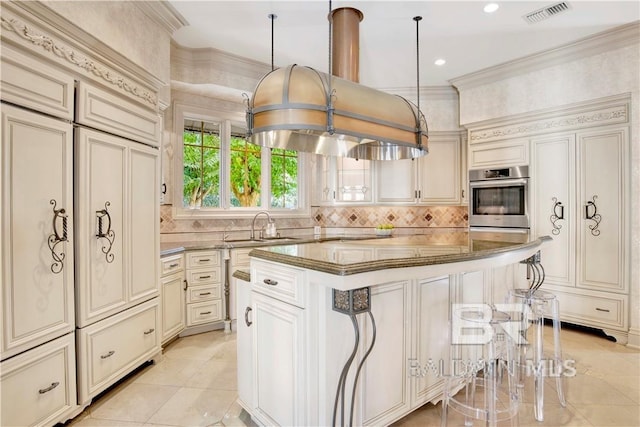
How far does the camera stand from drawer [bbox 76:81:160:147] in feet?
6.51

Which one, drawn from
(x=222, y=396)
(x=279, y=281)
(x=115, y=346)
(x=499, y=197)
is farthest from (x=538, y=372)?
(x=115, y=346)

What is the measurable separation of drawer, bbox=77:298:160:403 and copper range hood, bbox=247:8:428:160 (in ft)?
4.91

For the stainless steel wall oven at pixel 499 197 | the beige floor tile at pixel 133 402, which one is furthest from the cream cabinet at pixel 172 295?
the stainless steel wall oven at pixel 499 197

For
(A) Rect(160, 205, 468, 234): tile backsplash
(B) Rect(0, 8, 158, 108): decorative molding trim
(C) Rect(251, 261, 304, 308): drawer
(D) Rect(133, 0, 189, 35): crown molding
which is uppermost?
(D) Rect(133, 0, 189, 35): crown molding

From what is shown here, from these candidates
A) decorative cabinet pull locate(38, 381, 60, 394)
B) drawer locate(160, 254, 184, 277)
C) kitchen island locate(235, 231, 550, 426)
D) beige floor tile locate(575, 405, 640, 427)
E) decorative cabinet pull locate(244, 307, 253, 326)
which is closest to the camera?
kitchen island locate(235, 231, 550, 426)

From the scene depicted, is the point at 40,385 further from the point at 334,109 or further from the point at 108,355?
the point at 334,109

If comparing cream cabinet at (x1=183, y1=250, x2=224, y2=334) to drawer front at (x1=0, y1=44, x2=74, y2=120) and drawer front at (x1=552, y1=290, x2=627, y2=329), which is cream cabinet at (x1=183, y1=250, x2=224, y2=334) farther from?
drawer front at (x1=552, y1=290, x2=627, y2=329)

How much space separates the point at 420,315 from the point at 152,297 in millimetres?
1963

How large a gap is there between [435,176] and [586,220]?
1.73 meters

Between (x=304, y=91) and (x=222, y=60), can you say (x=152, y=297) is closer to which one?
(x=304, y=91)

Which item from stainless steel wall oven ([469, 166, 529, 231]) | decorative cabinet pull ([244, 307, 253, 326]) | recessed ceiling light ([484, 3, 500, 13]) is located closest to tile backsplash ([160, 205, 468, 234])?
stainless steel wall oven ([469, 166, 529, 231])

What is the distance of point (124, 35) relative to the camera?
7.66ft

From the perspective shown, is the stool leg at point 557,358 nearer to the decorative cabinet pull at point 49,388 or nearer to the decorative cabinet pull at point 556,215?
the decorative cabinet pull at point 556,215

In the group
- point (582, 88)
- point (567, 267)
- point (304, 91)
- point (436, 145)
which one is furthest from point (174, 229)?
point (582, 88)
